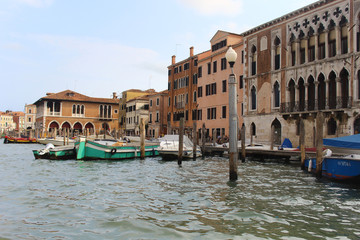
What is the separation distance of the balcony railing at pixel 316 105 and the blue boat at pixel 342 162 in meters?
7.56

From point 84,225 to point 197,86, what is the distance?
31073 millimetres

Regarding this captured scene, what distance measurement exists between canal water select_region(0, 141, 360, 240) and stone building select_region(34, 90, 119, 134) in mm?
44118

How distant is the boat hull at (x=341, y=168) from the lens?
10492mm

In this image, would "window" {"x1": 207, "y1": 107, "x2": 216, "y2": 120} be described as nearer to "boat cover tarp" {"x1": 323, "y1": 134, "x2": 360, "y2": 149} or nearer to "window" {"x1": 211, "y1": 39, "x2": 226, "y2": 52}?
"window" {"x1": 211, "y1": 39, "x2": 226, "y2": 52}

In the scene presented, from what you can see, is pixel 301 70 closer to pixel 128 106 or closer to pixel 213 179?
pixel 213 179

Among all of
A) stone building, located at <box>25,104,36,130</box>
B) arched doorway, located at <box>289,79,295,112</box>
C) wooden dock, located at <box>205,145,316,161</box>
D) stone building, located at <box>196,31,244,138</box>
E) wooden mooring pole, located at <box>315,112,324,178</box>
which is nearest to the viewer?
wooden mooring pole, located at <box>315,112,324,178</box>

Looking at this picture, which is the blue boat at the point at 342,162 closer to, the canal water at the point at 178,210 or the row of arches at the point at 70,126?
the canal water at the point at 178,210

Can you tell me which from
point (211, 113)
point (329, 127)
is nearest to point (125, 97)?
point (211, 113)

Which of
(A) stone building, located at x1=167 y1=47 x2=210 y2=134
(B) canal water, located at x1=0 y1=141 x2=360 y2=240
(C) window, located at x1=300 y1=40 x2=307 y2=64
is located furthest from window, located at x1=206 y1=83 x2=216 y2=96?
(B) canal water, located at x1=0 y1=141 x2=360 y2=240

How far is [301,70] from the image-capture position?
22797mm

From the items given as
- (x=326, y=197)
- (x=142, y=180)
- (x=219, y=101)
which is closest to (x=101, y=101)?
(x=219, y=101)

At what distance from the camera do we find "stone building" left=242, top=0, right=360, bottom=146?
64.5 feet

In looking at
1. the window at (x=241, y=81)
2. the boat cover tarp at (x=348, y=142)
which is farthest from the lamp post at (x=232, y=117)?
the window at (x=241, y=81)

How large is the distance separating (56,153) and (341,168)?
50.8 ft
